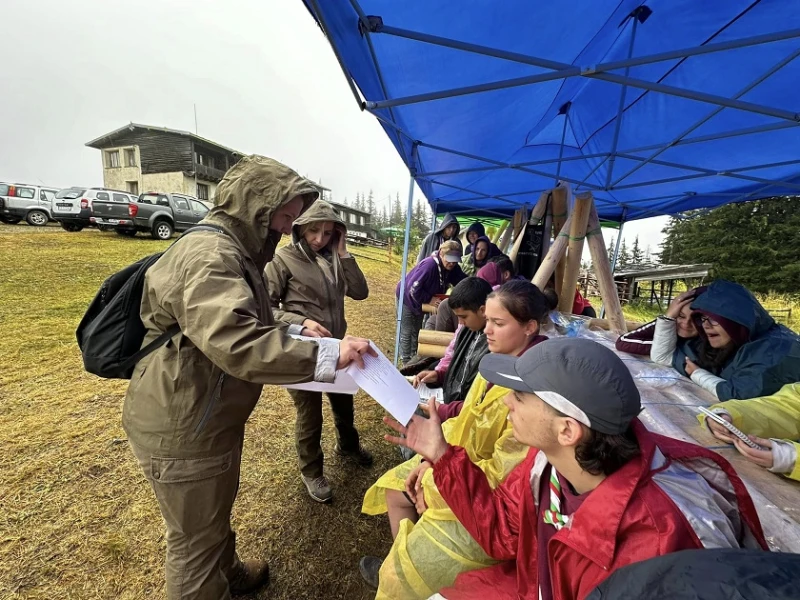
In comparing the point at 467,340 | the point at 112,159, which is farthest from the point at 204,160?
the point at 467,340

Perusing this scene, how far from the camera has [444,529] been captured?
149cm

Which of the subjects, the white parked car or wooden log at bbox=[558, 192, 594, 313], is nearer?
wooden log at bbox=[558, 192, 594, 313]

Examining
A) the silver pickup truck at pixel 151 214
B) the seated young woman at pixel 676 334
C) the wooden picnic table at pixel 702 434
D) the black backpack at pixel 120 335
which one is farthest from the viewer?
the silver pickup truck at pixel 151 214

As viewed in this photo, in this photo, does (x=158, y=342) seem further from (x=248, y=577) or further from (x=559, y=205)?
(x=559, y=205)

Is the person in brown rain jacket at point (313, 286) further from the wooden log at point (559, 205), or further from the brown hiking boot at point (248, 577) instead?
the wooden log at point (559, 205)

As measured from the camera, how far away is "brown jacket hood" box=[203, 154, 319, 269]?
4.79 ft

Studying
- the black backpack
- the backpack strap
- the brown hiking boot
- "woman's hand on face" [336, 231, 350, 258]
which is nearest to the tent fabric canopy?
"woman's hand on face" [336, 231, 350, 258]

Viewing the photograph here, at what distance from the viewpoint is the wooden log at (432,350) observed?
367 centimetres

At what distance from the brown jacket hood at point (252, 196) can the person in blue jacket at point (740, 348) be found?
270 centimetres

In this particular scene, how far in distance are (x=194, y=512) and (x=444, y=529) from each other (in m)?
1.01

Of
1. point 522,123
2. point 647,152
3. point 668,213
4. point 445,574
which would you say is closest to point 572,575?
point 445,574

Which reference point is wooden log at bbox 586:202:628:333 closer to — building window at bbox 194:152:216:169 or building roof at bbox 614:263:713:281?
building roof at bbox 614:263:713:281

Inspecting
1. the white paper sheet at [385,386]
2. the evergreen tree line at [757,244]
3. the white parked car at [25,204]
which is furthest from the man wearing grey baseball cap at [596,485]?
the white parked car at [25,204]

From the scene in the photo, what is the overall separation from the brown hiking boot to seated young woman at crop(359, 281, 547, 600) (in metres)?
0.58
